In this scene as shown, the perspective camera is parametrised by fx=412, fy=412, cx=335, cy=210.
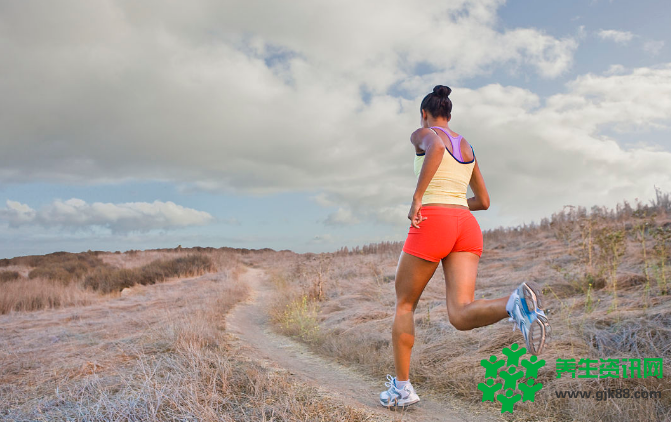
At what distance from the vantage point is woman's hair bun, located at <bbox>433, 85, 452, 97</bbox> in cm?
272

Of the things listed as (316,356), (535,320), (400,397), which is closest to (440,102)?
(535,320)

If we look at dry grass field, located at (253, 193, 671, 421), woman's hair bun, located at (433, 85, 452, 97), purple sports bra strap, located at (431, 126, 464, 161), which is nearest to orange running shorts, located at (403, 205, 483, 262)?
purple sports bra strap, located at (431, 126, 464, 161)

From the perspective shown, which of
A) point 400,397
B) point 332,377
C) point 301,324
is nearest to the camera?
point 400,397

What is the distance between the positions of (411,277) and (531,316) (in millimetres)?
752

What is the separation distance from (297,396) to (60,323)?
21.5 ft

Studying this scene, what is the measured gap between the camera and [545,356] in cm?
350

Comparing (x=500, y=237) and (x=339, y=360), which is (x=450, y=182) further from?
(x=500, y=237)

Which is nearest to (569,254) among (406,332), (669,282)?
(669,282)

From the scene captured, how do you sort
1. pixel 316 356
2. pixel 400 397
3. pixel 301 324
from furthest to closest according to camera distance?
pixel 301 324, pixel 316 356, pixel 400 397

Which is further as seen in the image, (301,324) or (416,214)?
(301,324)

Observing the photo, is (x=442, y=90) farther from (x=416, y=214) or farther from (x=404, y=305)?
(x=404, y=305)

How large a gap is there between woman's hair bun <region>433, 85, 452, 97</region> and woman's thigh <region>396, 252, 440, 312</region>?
109cm

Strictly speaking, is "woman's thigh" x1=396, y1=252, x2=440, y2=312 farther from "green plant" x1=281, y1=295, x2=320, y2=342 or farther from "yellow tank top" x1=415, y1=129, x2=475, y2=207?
"green plant" x1=281, y1=295, x2=320, y2=342

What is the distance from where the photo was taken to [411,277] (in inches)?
102
